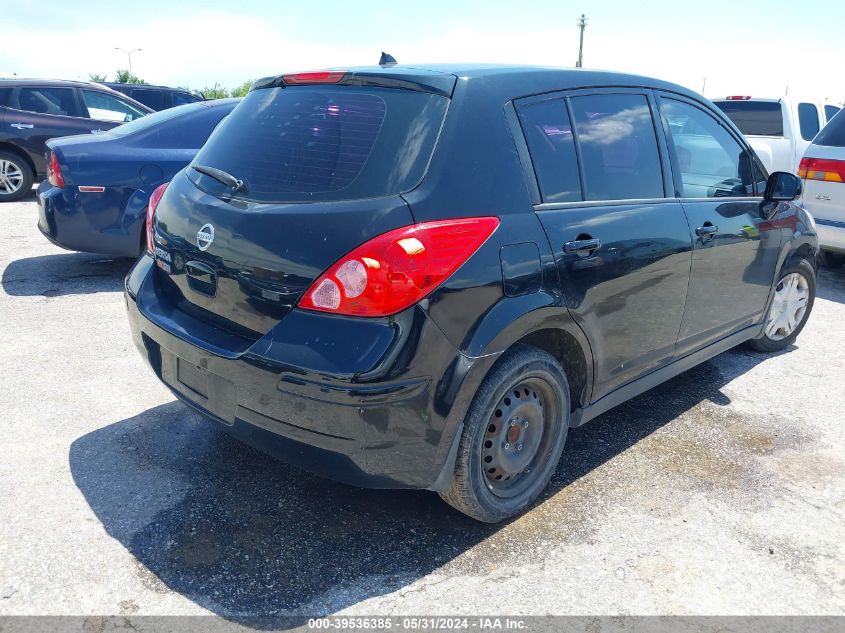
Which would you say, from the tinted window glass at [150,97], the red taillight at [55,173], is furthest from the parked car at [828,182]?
the tinted window glass at [150,97]

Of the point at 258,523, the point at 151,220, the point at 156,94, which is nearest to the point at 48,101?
the point at 156,94

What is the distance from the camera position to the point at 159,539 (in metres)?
2.66

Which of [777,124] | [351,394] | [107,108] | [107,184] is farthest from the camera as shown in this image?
[107,108]

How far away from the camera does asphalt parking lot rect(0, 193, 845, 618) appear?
2.43 metres

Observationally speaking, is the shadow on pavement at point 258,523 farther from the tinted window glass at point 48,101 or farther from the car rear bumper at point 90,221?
the tinted window glass at point 48,101

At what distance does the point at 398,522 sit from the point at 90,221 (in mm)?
4213

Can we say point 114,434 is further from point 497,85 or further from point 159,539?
point 497,85

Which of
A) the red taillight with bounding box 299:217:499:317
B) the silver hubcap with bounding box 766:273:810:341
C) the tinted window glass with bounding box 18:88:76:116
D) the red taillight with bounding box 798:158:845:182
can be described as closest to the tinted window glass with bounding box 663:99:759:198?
the silver hubcap with bounding box 766:273:810:341

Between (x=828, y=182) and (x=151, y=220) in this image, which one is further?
(x=828, y=182)

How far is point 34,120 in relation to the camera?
10.1 m

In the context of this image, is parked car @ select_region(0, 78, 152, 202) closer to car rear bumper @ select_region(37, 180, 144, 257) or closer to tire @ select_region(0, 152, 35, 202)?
tire @ select_region(0, 152, 35, 202)

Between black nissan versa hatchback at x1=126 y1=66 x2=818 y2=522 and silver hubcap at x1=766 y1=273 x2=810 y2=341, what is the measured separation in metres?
1.70

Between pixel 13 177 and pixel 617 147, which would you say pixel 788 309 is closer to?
pixel 617 147

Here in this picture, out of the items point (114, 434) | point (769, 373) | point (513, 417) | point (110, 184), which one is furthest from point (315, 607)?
point (110, 184)
